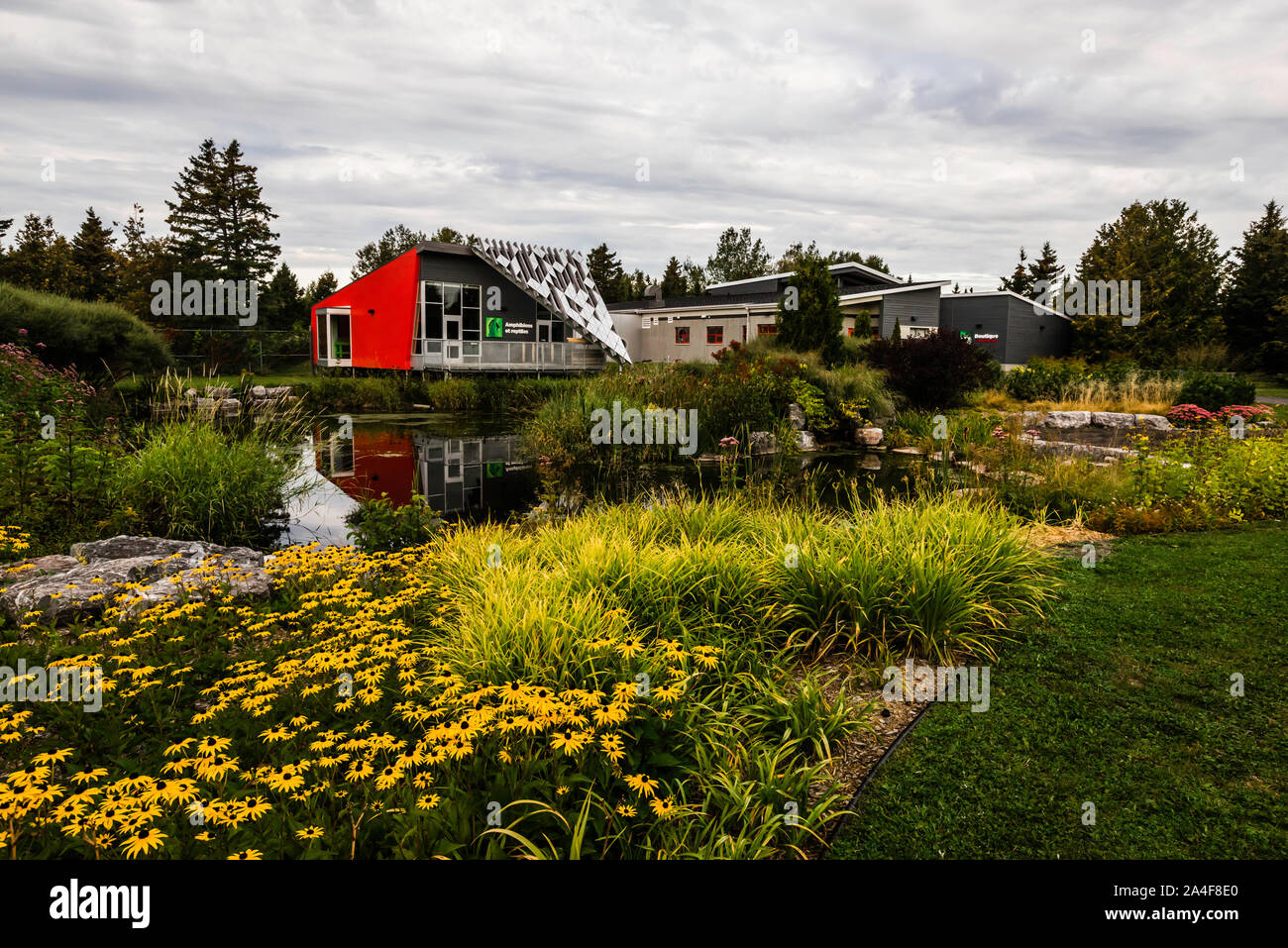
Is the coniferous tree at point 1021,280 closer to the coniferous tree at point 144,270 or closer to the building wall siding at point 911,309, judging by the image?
the building wall siding at point 911,309

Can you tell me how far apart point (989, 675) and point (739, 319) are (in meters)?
29.9

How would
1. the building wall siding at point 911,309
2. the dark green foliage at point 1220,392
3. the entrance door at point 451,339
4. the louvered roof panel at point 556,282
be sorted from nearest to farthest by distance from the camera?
1. the dark green foliage at point 1220,392
2. the entrance door at point 451,339
3. the louvered roof panel at point 556,282
4. the building wall siding at point 911,309

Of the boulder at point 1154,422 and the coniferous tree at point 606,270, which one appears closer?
the boulder at point 1154,422

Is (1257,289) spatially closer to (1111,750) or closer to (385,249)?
(1111,750)

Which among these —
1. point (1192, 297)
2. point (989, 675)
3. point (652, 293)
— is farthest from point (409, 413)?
point (1192, 297)

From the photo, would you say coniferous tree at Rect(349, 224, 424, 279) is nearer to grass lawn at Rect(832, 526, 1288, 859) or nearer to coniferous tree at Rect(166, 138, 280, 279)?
coniferous tree at Rect(166, 138, 280, 279)

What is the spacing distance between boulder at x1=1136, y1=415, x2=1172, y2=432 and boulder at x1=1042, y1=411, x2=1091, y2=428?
3.26 ft

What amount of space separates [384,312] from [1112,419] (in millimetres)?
23682

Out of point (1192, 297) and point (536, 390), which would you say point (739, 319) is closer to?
point (536, 390)

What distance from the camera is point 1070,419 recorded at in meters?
17.0

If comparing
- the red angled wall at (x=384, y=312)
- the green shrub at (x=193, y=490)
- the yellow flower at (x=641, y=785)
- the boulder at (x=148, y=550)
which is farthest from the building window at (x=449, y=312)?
the yellow flower at (x=641, y=785)

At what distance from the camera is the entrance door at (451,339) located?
2622 cm

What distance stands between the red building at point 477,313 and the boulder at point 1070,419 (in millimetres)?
15064

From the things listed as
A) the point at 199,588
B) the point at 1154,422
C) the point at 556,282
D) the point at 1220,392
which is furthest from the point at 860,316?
the point at 199,588
